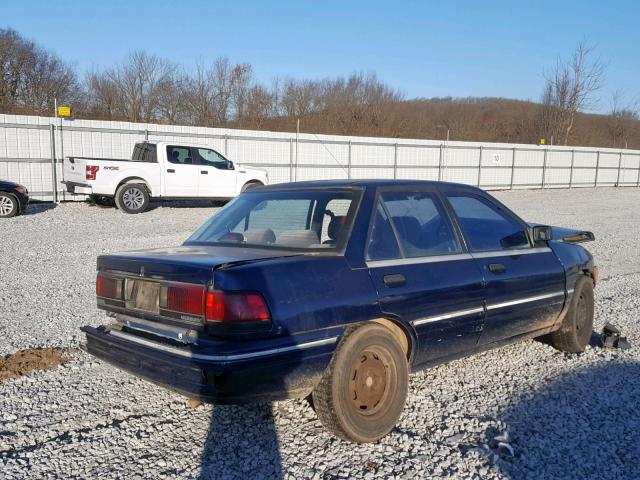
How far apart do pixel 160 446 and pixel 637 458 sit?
275 cm

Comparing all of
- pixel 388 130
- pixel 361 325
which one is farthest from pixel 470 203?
pixel 388 130

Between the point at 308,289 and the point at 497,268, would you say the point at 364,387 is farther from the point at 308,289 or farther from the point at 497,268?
the point at 497,268

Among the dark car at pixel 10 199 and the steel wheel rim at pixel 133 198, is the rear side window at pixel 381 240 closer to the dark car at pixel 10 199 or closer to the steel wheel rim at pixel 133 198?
the dark car at pixel 10 199

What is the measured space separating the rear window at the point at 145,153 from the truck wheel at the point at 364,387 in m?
13.0

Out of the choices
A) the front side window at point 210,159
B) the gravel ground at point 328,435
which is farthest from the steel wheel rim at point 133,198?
the gravel ground at point 328,435

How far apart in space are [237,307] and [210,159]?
1384 centimetres

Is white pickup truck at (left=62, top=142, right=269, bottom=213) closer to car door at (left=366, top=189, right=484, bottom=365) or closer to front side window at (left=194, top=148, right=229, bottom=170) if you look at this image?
front side window at (left=194, top=148, right=229, bottom=170)

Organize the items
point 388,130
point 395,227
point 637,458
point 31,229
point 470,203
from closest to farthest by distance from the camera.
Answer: point 637,458, point 395,227, point 470,203, point 31,229, point 388,130

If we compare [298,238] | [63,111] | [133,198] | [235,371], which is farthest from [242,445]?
[63,111]

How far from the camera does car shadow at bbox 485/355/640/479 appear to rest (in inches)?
128

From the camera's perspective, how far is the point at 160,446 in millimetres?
3445

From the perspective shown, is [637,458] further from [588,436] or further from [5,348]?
[5,348]

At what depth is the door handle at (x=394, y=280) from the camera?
3555 mm

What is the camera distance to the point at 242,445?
3.47m
